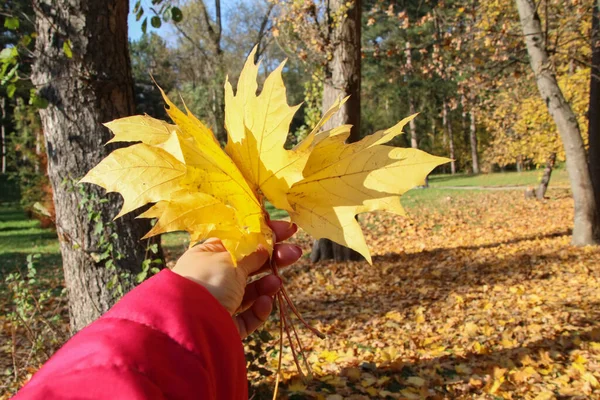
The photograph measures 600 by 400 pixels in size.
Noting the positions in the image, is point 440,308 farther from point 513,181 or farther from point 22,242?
point 513,181

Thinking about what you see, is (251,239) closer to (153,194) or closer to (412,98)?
(153,194)

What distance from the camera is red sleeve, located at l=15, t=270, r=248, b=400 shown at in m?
0.73

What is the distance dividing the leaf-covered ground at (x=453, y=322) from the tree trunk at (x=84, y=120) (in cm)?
130

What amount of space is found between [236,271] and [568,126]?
7.99m

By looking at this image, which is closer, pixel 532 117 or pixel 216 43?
pixel 532 117

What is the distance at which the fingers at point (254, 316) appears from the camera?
1.46 metres

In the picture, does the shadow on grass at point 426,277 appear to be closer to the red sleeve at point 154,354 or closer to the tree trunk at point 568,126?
the tree trunk at point 568,126

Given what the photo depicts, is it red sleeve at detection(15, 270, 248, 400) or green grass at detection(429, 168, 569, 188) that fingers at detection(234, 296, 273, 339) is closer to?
red sleeve at detection(15, 270, 248, 400)

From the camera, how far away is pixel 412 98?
3119cm

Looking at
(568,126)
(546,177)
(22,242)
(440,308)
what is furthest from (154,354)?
(546,177)

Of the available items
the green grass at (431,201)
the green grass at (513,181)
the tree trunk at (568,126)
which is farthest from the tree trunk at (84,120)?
the green grass at (513,181)

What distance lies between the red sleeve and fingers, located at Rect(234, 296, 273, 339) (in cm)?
40

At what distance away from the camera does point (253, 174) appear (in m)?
1.21

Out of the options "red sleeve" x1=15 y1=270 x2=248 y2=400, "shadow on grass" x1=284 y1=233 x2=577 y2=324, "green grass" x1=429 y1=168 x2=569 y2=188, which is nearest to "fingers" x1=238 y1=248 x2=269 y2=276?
"red sleeve" x1=15 y1=270 x2=248 y2=400
